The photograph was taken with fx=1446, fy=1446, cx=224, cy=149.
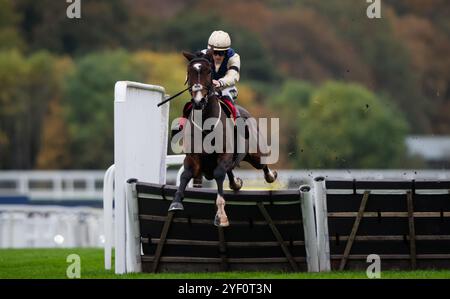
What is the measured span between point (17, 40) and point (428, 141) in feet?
107

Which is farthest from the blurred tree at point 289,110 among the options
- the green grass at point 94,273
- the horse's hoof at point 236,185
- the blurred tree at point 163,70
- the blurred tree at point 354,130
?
the horse's hoof at point 236,185

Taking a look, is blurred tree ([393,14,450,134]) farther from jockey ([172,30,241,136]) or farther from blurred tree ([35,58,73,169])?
jockey ([172,30,241,136])

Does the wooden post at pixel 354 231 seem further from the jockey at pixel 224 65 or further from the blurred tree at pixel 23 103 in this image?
the blurred tree at pixel 23 103

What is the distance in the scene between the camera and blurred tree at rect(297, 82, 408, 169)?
70.5 meters

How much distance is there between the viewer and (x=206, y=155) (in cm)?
1820

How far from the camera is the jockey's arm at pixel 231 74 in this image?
18.5m

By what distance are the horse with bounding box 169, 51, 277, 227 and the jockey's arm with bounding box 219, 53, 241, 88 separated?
23 cm

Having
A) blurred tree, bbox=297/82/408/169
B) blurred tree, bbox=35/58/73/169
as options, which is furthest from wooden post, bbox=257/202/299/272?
blurred tree, bbox=35/58/73/169

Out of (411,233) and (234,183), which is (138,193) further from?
(411,233)

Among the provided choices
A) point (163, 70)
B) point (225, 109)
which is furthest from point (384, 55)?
point (225, 109)

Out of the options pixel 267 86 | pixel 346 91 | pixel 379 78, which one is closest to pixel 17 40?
pixel 267 86

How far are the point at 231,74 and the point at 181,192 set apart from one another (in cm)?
178
